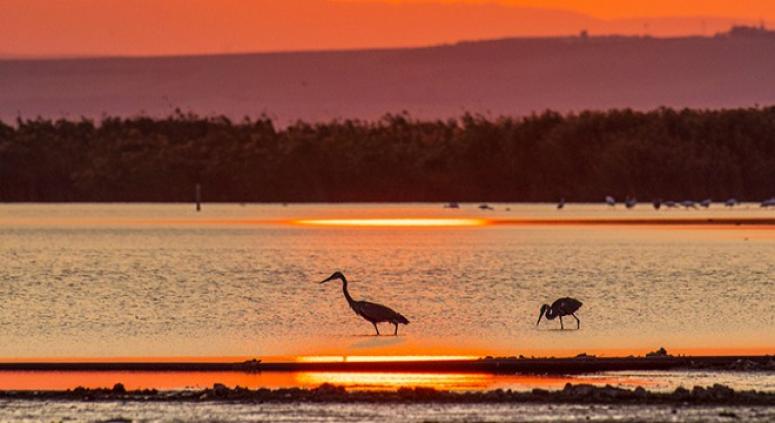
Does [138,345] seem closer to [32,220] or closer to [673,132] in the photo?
[32,220]

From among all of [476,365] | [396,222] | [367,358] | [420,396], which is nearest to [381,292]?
[367,358]

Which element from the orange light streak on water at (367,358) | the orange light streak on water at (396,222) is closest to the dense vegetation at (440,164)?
the orange light streak on water at (396,222)

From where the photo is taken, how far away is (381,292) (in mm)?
38719

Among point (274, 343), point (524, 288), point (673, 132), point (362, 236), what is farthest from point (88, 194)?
point (274, 343)

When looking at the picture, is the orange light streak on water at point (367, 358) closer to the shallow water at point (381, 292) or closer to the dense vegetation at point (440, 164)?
the shallow water at point (381, 292)

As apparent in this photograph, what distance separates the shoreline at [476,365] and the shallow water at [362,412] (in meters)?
3.12

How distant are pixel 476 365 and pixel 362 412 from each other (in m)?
3.80

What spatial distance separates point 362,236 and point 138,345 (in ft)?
181

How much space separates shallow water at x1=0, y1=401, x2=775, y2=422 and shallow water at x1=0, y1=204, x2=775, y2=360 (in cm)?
656

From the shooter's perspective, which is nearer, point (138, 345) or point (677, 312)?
point (138, 345)

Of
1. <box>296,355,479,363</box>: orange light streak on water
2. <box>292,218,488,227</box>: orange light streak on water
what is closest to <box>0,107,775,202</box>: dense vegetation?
<box>292,218,488,227</box>: orange light streak on water

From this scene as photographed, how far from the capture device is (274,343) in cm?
2495

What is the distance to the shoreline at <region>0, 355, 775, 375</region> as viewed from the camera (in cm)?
1914

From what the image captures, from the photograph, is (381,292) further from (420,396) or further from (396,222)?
(396,222)
